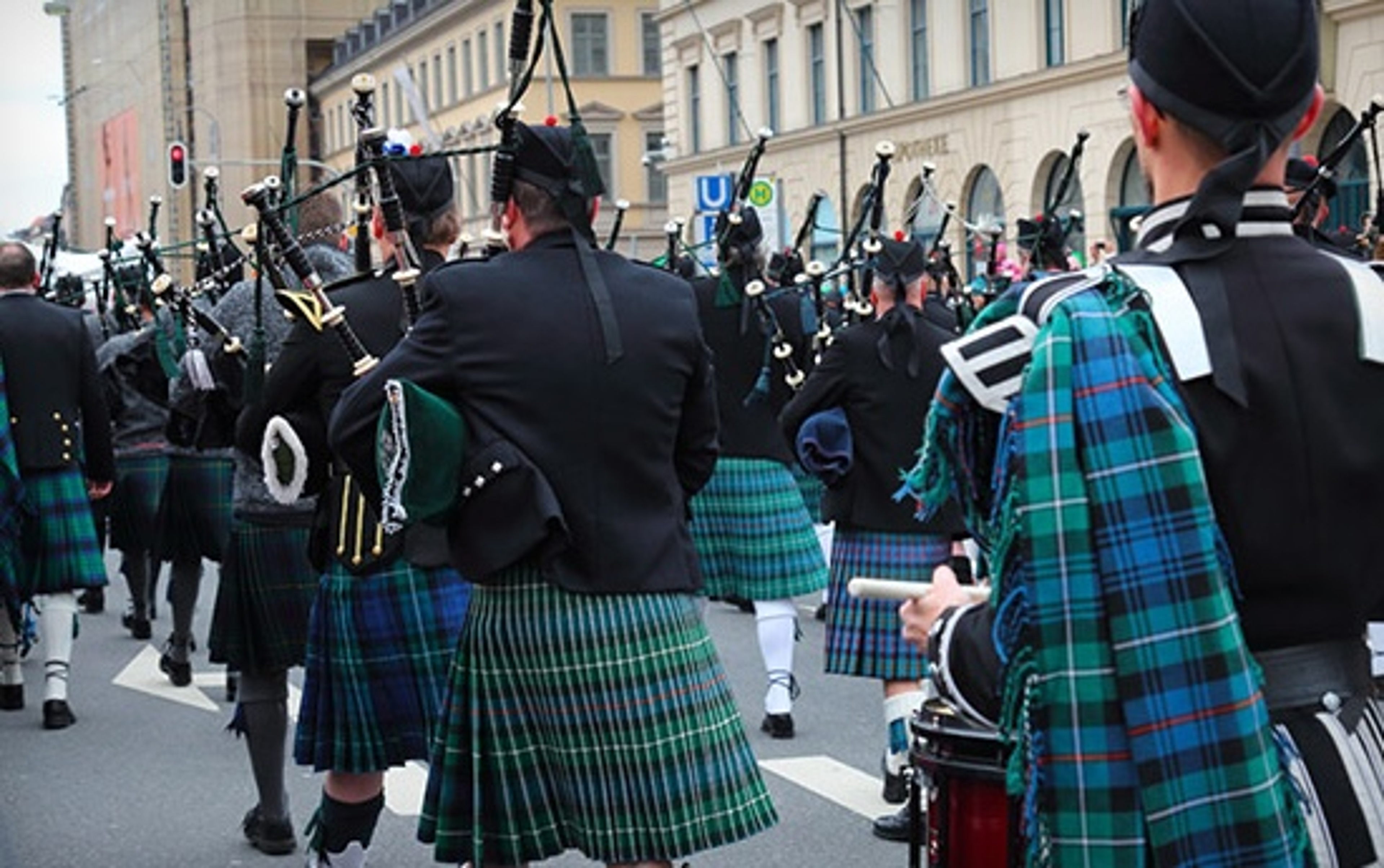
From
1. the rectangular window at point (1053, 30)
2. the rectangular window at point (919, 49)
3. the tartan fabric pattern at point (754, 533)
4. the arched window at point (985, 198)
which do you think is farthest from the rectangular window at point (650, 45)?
the tartan fabric pattern at point (754, 533)

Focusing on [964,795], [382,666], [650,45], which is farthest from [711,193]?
[650,45]

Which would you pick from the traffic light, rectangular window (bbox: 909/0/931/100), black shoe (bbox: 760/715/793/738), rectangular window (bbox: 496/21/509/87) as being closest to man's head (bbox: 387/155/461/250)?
the traffic light

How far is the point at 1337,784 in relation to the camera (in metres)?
2.54

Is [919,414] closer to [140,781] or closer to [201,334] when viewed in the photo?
[201,334]

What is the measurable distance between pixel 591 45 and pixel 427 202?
182 ft

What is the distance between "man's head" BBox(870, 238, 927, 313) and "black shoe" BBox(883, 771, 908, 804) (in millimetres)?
1356

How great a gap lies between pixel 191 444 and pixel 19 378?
8.10 ft

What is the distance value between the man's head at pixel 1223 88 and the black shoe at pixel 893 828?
4094 millimetres

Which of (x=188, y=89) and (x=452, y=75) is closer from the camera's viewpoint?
(x=452, y=75)

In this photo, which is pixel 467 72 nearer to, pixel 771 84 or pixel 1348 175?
pixel 771 84

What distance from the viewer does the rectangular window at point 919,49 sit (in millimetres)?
34656

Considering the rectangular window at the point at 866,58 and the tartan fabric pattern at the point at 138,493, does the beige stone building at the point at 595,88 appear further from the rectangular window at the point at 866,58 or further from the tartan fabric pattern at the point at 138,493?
the tartan fabric pattern at the point at 138,493

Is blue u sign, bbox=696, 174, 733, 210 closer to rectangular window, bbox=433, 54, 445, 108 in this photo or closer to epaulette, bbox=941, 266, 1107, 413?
epaulette, bbox=941, 266, 1107, 413

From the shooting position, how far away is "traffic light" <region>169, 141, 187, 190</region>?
7.98 metres
